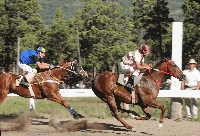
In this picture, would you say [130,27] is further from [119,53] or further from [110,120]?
[110,120]

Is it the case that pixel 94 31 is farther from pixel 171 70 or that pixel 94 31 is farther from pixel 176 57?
pixel 171 70

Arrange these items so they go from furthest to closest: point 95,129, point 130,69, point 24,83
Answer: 1. point 24,83
2. point 95,129
3. point 130,69

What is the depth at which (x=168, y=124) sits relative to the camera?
13.6 m

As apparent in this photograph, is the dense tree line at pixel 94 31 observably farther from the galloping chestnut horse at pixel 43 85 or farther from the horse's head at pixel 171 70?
the horse's head at pixel 171 70

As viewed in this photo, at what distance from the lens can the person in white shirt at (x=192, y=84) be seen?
15016mm

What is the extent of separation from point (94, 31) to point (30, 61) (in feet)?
124

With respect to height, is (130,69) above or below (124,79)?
above

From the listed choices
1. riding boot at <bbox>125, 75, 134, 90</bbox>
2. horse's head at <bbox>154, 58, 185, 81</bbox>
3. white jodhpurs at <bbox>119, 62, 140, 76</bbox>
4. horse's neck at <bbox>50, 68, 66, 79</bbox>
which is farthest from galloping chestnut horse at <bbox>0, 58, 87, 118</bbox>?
horse's head at <bbox>154, 58, 185, 81</bbox>

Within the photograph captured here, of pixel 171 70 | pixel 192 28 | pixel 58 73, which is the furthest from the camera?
pixel 192 28

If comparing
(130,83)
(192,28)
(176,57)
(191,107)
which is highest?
(192,28)

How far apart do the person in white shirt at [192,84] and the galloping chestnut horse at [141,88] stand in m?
3.06

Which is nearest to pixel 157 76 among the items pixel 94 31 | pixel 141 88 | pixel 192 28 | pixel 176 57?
pixel 141 88

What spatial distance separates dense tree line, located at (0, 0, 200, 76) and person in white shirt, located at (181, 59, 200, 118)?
34.4 m

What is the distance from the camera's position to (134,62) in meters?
11.9
